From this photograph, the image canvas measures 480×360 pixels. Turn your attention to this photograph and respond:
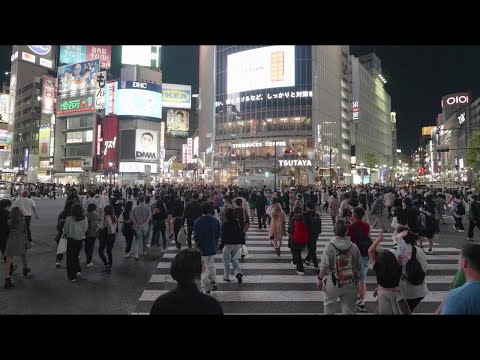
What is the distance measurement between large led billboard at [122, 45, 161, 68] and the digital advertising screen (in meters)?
20.0

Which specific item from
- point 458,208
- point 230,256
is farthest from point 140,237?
point 458,208

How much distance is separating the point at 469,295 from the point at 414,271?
183cm

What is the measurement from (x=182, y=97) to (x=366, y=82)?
181 ft

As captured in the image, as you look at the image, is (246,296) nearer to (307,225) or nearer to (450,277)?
(307,225)

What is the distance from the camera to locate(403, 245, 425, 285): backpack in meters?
4.45

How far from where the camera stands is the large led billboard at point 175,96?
351 ft

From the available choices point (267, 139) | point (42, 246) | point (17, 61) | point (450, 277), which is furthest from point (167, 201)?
point (17, 61)

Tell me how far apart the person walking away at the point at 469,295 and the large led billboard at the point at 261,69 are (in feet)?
223

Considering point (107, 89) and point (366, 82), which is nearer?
point (107, 89)

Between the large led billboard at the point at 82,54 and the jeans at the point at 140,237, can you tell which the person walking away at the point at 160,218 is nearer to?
the jeans at the point at 140,237

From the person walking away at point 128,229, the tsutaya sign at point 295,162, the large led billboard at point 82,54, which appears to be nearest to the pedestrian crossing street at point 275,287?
the person walking away at point 128,229

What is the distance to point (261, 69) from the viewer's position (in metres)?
69.1
